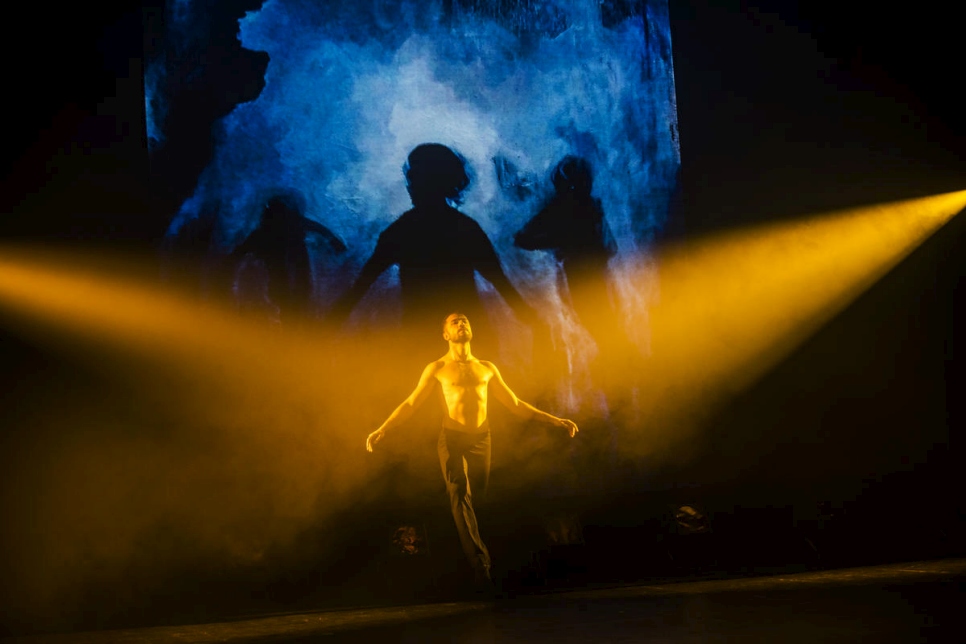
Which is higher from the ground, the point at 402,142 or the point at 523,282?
the point at 402,142

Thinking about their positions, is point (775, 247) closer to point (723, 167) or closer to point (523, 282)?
point (723, 167)

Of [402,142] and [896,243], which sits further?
[896,243]

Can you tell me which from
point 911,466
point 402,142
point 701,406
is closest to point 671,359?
point 701,406

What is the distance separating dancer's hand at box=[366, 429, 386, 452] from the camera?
19.4 feet

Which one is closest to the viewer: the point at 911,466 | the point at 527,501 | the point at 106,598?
the point at 106,598

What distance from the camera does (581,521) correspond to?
5977 millimetres

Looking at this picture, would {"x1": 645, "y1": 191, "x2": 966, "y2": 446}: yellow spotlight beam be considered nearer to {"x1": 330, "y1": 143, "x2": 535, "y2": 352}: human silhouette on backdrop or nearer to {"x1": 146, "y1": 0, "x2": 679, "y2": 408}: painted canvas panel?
{"x1": 146, "y1": 0, "x2": 679, "y2": 408}: painted canvas panel

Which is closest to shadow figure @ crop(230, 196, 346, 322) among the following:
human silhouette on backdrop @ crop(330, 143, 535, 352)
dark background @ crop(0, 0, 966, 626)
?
human silhouette on backdrop @ crop(330, 143, 535, 352)

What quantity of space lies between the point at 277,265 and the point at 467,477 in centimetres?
192

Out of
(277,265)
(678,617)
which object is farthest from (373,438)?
(678,617)

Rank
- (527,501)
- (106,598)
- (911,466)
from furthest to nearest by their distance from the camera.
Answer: (911,466)
(527,501)
(106,598)

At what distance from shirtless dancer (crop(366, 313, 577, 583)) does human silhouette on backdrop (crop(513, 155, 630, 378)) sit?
0.72m

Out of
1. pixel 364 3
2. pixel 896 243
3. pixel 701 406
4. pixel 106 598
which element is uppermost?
pixel 364 3

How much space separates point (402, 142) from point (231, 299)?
1.59m
